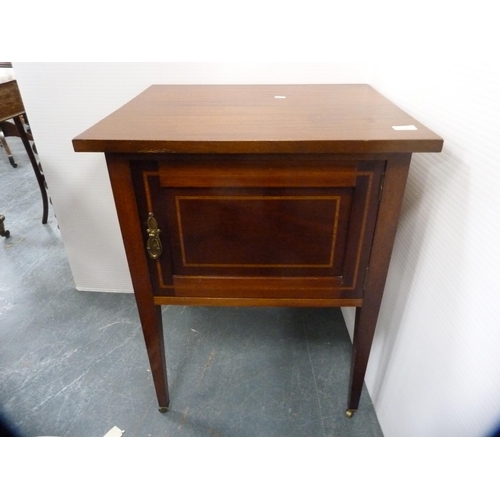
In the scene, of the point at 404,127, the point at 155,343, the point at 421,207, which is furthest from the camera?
the point at 155,343

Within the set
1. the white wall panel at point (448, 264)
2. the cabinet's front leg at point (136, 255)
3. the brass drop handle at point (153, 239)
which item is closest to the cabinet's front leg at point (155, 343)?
the cabinet's front leg at point (136, 255)

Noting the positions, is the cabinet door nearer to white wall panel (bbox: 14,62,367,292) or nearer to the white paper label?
the white paper label

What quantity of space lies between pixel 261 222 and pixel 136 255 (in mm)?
216

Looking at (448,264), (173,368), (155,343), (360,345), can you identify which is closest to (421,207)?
(448,264)

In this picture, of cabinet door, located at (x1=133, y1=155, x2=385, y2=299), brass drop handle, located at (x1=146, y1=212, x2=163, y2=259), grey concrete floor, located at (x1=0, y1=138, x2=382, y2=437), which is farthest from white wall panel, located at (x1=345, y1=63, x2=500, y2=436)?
brass drop handle, located at (x1=146, y1=212, x2=163, y2=259)

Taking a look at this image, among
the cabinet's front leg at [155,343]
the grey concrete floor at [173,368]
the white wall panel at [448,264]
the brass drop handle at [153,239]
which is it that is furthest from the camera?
the grey concrete floor at [173,368]

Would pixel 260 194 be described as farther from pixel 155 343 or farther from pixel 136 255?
pixel 155 343

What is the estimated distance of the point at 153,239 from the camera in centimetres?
59

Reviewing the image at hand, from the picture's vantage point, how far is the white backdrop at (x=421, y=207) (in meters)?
0.47

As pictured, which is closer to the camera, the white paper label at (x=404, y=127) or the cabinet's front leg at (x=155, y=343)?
the white paper label at (x=404, y=127)

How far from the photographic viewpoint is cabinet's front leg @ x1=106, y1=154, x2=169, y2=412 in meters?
0.53

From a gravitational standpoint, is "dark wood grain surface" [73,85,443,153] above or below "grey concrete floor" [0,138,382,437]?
above

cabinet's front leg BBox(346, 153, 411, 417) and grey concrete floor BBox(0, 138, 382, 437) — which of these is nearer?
cabinet's front leg BBox(346, 153, 411, 417)

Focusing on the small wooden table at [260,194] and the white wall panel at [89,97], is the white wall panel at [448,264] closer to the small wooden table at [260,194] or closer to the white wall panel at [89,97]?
the small wooden table at [260,194]
